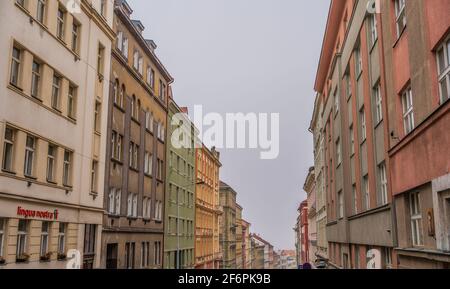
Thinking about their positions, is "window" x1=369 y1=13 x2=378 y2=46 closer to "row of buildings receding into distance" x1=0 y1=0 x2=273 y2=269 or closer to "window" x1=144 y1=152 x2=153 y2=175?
"row of buildings receding into distance" x1=0 y1=0 x2=273 y2=269

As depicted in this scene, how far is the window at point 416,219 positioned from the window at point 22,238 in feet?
35.1

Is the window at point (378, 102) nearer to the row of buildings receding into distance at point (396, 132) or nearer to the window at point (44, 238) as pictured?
the row of buildings receding into distance at point (396, 132)

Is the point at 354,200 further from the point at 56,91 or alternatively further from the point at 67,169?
the point at 56,91

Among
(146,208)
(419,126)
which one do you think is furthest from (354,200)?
(419,126)

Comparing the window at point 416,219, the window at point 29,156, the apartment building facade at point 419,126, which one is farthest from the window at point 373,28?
the window at point 29,156

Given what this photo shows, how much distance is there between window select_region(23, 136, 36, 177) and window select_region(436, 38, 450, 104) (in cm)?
1090

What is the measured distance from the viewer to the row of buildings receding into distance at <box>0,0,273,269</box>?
13656 millimetres

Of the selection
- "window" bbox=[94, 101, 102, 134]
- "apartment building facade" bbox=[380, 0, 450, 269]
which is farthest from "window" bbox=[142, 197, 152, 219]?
"apartment building facade" bbox=[380, 0, 450, 269]

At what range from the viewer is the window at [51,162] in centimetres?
1432

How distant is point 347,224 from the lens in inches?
1018

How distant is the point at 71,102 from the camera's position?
16.3 metres
